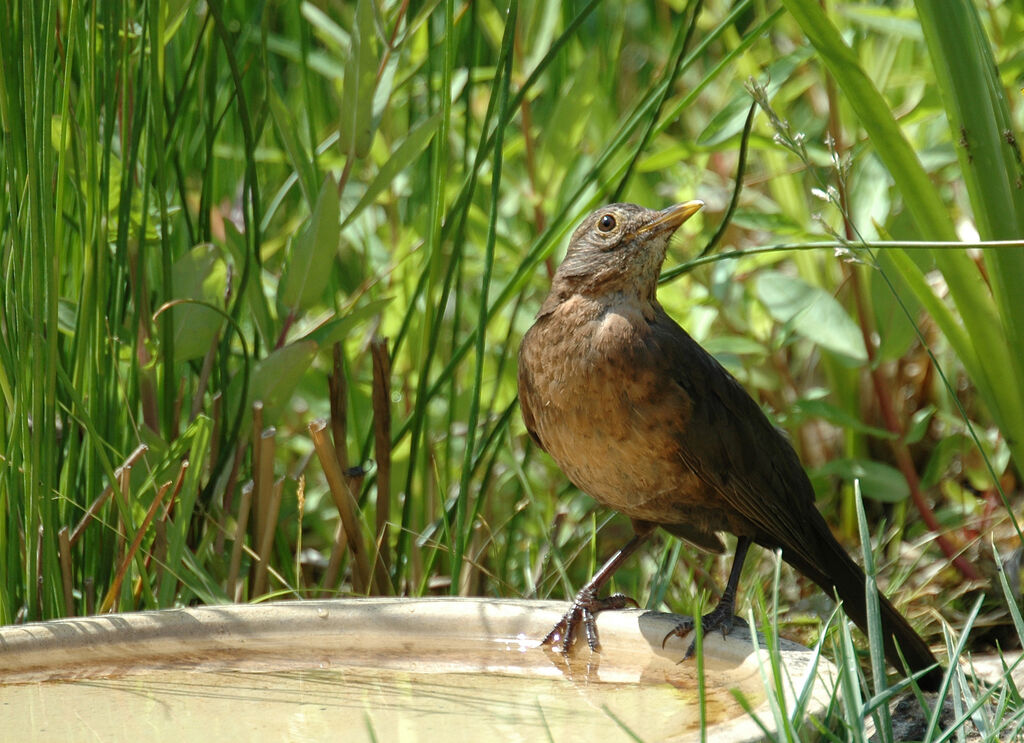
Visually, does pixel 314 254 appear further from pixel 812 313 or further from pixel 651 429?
pixel 812 313

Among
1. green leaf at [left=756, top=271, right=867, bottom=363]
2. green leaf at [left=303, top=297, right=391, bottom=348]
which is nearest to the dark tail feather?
green leaf at [left=756, top=271, right=867, bottom=363]

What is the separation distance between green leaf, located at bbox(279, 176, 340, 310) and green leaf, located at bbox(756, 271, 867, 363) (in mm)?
1165

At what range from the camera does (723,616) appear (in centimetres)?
245

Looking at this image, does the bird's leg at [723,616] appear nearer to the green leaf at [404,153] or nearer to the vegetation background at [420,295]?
the vegetation background at [420,295]

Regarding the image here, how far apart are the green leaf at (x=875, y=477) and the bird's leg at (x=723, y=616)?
0.66 m

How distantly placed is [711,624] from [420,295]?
1282 mm

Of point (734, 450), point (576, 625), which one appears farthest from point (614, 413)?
point (576, 625)

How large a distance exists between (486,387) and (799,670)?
2.22 meters

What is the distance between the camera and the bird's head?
9.17ft

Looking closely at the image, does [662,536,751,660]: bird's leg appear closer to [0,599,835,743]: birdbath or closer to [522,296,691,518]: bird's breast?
[0,599,835,743]: birdbath

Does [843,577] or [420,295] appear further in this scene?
[420,295]

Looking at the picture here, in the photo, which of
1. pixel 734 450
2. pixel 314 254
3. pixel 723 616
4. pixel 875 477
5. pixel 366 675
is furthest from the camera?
pixel 875 477

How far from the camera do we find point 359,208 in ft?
9.47

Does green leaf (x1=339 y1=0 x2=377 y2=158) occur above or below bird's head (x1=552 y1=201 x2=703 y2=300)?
above
